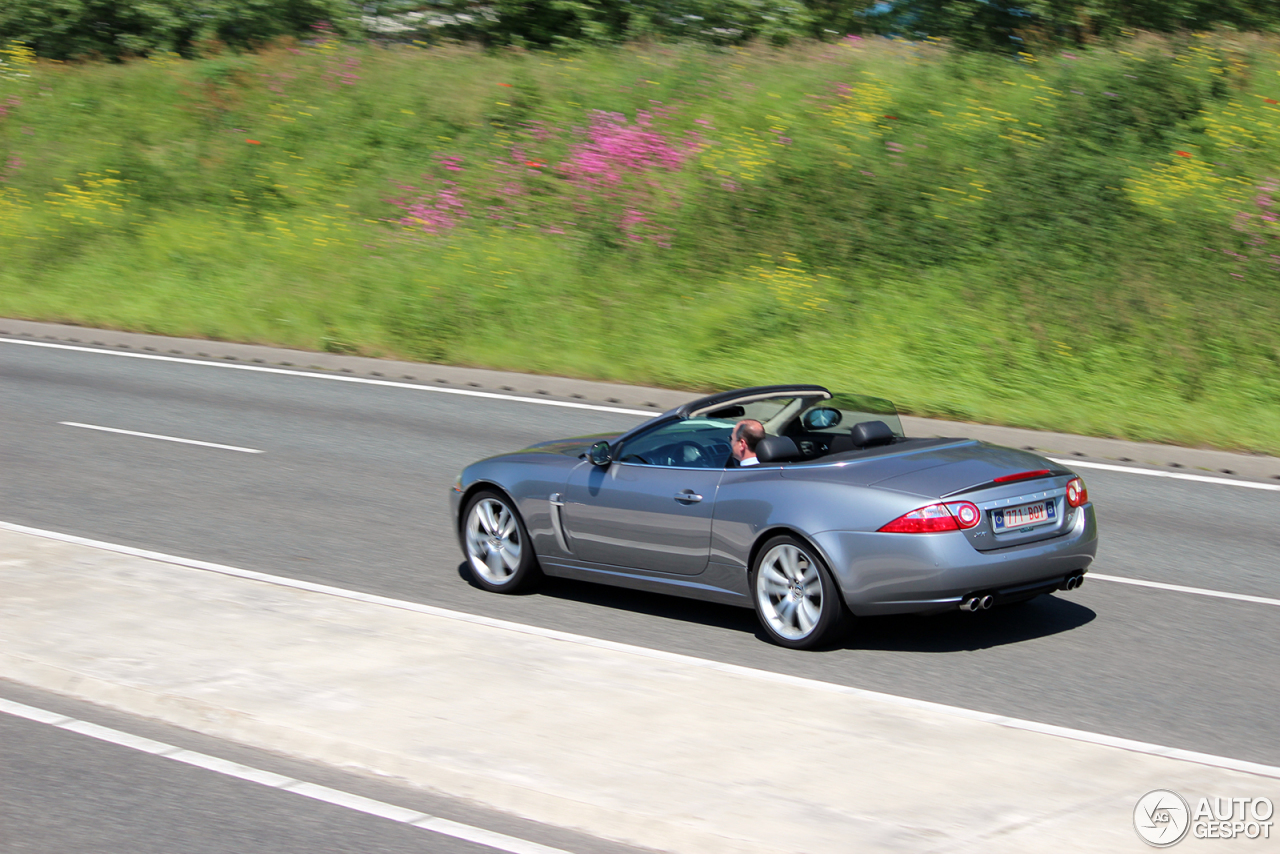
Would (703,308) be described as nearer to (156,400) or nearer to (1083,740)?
(156,400)

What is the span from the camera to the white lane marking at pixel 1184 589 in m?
8.30

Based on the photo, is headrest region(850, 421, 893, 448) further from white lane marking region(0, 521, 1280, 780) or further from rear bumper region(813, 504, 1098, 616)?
white lane marking region(0, 521, 1280, 780)

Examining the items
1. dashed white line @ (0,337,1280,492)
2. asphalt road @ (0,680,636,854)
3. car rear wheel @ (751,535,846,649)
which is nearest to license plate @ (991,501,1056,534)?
car rear wheel @ (751,535,846,649)

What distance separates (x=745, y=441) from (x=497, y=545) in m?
1.94

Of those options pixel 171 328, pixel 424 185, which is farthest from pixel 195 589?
pixel 424 185

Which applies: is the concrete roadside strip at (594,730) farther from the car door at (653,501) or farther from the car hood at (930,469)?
the car hood at (930,469)

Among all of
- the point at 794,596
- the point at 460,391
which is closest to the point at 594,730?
the point at 794,596

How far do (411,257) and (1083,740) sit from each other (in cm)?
1799

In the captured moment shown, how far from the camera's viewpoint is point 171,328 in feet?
68.8

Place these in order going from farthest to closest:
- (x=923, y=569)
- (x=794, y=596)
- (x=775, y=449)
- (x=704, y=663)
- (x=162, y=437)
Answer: (x=162, y=437) → (x=775, y=449) → (x=794, y=596) → (x=923, y=569) → (x=704, y=663)

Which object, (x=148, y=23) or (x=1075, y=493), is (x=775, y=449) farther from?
(x=148, y=23)

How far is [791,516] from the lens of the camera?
7285 millimetres
